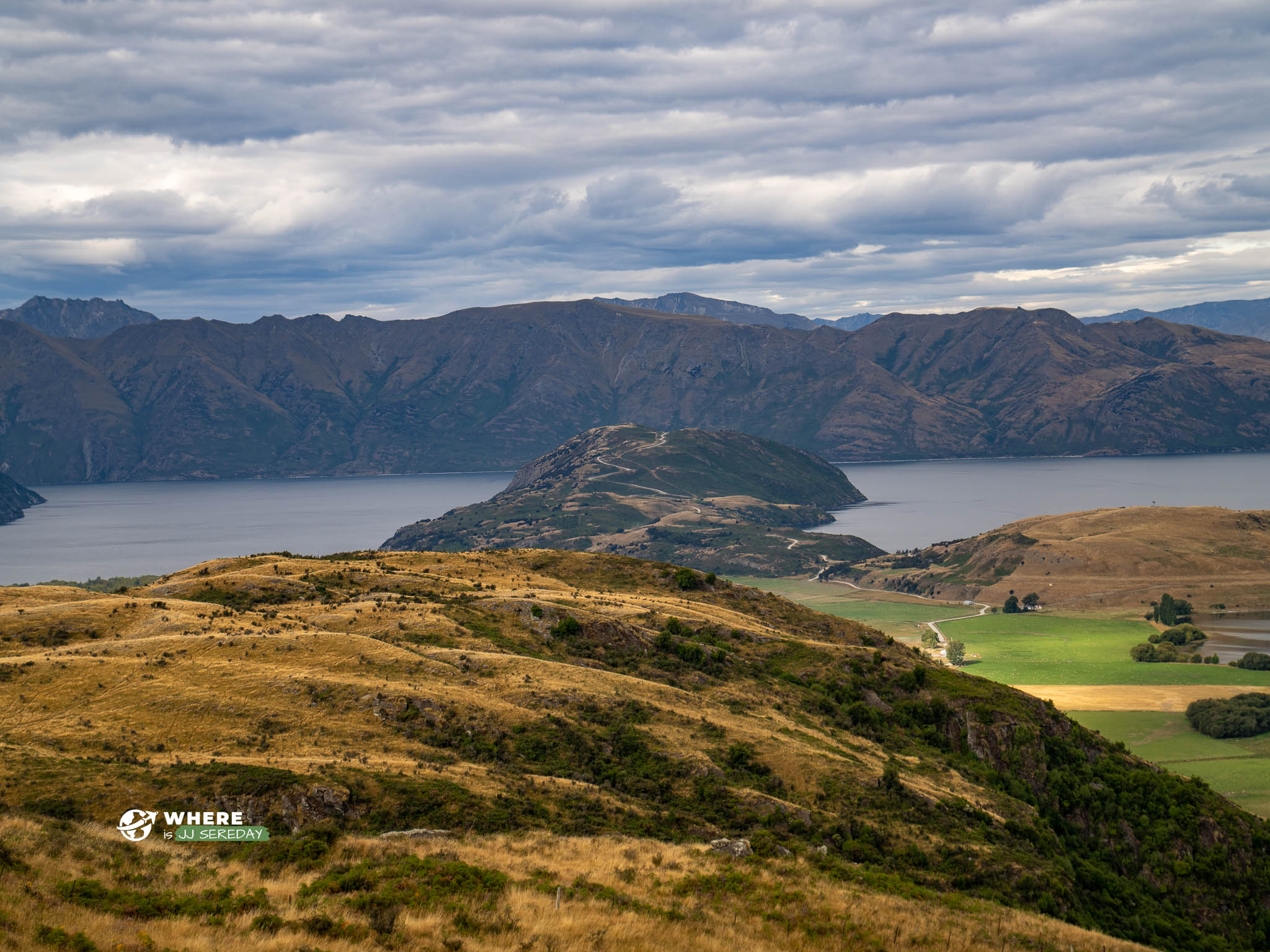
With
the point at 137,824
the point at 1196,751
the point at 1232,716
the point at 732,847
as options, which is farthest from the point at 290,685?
the point at 1232,716

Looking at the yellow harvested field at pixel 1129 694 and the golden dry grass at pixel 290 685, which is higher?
the golden dry grass at pixel 290 685

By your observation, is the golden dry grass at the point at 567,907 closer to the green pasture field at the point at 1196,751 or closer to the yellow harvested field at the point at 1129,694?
the green pasture field at the point at 1196,751

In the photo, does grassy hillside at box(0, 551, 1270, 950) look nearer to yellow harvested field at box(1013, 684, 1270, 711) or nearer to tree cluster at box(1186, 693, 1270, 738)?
tree cluster at box(1186, 693, 1270, 738)

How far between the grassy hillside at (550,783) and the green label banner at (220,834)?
1.52 metres

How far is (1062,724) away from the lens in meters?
86.0

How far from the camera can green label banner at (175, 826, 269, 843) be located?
4131 centimetres

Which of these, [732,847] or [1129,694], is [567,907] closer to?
[732,847]

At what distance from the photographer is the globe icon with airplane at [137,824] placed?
133 ft

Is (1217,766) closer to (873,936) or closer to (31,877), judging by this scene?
(873,936)

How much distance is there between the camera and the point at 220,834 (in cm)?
4225

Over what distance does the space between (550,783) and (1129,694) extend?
172 metres

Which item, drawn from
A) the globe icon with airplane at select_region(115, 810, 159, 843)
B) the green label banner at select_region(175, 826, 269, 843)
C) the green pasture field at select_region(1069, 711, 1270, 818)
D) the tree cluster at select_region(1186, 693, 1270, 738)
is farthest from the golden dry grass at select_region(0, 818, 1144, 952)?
the tree cluster at select_region(1186, 693, 1270, 738)

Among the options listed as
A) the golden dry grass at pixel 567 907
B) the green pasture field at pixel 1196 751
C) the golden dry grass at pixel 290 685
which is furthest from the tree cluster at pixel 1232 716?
the golden dry grass at pixel 567 907

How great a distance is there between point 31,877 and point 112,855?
185 inches
